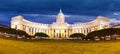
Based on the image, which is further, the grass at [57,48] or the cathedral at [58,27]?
the cathedral at [58,27]

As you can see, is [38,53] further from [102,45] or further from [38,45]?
[102,45]

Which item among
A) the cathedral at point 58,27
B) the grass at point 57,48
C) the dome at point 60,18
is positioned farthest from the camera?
the dome at point 60,18

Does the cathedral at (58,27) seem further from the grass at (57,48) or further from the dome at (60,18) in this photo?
the grass at (57,48)

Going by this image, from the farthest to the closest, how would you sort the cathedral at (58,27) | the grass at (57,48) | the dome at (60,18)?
the dome at (60,18)
the cathedral at (58,27)
the grass at (57,48)

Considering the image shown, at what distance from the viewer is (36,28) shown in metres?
128

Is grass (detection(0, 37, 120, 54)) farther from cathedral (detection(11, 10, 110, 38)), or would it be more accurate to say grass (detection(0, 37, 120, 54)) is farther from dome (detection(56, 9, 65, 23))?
dome (detection(56, 9, 65, 23))

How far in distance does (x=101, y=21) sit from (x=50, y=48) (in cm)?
9025

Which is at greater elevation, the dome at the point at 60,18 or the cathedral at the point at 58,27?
the dome at the point at 60,18

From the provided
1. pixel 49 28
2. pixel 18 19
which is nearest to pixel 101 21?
pixel 18 19

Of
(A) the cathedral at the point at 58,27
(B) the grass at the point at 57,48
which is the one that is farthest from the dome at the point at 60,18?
(B) the grass at the point at 57,48

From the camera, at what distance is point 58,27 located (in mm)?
139125

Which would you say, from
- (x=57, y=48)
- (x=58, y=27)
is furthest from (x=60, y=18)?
(x=57, y=48)

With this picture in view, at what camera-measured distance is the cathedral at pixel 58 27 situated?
367 feet

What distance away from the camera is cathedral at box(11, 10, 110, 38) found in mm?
111762
